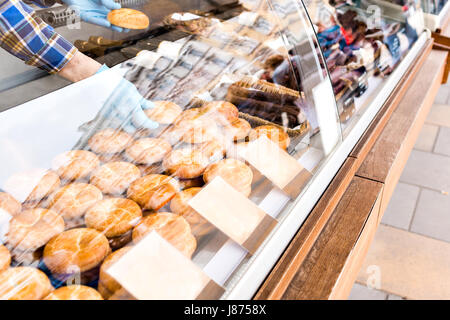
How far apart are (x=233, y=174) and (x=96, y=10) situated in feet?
4.24

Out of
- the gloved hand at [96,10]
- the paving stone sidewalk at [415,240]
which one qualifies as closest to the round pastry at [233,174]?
the paving stone sidewalk at [415,240]

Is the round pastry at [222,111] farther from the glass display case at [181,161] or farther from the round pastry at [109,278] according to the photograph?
the round pastry at [109,278]

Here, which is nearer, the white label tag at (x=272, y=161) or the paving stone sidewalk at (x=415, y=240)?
the white label tag at (x=272, y=161)

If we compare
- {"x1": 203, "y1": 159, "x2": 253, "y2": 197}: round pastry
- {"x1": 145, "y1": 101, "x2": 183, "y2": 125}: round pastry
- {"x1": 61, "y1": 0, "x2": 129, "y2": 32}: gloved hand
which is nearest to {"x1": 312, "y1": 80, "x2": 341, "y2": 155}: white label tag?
{"x1": 203, "y1": 159, "x2": 253, "y2": 197}: round pastry

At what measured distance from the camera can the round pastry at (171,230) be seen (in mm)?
846

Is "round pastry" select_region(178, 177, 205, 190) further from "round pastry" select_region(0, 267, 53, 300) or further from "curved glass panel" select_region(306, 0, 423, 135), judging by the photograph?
"curved glass panel" select_region(306, 0, 423, 135)

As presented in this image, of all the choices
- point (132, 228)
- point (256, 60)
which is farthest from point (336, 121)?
point (132, 228)

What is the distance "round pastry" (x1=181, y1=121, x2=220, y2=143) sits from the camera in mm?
1143

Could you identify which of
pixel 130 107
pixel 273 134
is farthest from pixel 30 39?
pixel 273 134

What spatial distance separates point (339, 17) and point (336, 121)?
1.11 meters

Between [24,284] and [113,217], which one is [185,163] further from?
[24,284]

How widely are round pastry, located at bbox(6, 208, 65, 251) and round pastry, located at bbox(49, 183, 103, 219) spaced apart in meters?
0.02

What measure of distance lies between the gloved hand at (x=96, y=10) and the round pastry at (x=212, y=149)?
1030 mm

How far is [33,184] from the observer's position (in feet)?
3.06
